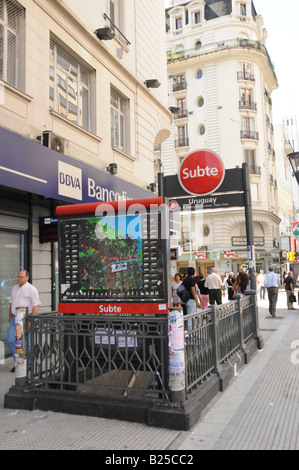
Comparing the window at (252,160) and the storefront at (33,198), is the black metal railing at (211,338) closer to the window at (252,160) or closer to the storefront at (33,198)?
the storefront at (33,198)

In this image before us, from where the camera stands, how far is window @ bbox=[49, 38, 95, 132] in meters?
9.83

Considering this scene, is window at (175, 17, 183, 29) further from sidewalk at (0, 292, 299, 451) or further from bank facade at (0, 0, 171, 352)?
sidewalk at (0, 292, 299, 451)

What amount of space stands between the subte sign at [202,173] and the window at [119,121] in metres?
3.97

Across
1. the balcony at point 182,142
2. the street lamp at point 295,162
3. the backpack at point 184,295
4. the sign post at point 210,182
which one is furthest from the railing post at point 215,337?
the balcony at point 182,142

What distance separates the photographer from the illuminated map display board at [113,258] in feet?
16.5

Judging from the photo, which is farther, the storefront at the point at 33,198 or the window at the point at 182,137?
the window at the point at 182,137

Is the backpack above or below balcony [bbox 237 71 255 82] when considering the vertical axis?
below

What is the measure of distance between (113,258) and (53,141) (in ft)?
14.6

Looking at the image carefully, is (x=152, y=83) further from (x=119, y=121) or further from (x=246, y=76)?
(x=246, y=76)

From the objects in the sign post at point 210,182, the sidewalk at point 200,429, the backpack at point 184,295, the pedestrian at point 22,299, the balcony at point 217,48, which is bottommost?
the sidewalk at point 200,429

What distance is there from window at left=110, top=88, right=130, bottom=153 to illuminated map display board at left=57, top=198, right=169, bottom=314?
733 cm

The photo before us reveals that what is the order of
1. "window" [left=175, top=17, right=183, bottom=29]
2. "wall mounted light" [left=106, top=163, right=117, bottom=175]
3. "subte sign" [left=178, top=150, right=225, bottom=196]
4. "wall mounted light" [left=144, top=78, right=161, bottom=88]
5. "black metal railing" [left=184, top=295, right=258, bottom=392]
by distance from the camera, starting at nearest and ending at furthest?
"black metal railing" [left=184, top=295, right=258, bottom=392] → "subte sign" [left=178, top=150, right=225, bottom=196] → "wall mounted light" [left=106, top=163, right=117, bottom=175] → "wall mounted light" [left=144, top=78, right=161, bottom=88] → "window" [left=175, top=17, right=183, bottom=29]

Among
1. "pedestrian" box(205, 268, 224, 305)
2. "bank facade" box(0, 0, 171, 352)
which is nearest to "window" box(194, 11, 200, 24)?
"bank facade" box(0, 0, 171, 352)

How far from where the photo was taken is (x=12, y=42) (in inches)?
336
